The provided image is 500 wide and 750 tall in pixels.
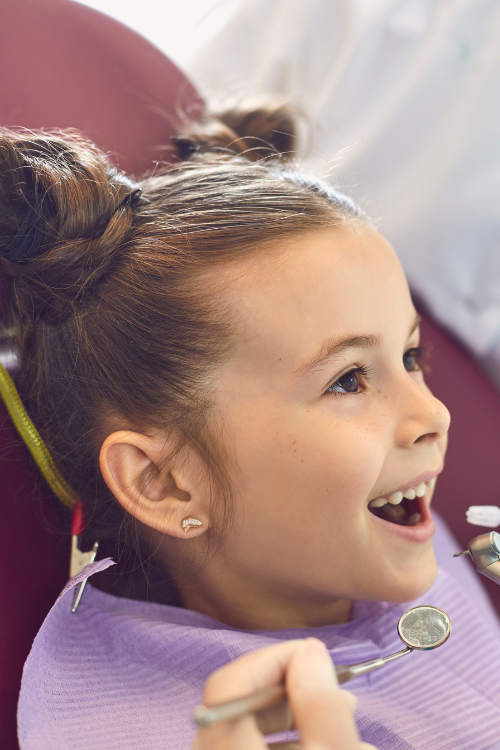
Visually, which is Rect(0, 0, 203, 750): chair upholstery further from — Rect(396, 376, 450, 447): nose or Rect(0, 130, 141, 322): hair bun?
Rect(396, 376, 450, 447): nose

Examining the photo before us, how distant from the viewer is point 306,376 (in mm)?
568

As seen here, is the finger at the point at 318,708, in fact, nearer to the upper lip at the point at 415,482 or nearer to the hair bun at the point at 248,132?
the upper lip at the point at 415,482

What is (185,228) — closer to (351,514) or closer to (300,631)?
(351,514)

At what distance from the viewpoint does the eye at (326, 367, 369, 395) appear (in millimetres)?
597

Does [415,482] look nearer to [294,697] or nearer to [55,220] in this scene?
[294,697]

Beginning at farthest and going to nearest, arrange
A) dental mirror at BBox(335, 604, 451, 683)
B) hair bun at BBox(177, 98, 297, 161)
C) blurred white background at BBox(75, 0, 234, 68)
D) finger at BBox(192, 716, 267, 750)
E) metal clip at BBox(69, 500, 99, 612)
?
blurred white background at BBox(75, 0, 234, 68)
hair bun at BBox(177, 98, 297, 161)
metal clip at BBox(69, 500, 99, 612)
dental mirror at BBox(335, 604, 451, 683)
finger at BBox(192, 716, 267, 750)

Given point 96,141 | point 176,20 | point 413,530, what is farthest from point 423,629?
point 176,20

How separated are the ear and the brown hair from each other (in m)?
0.02

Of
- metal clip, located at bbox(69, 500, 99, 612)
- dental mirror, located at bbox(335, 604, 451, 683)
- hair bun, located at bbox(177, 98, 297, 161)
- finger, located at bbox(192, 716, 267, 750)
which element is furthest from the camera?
hair bun, located at bbox(177, 98, 297, 161)

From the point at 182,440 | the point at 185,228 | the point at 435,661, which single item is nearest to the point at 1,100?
the point at 185,228

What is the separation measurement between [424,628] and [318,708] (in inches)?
8.9

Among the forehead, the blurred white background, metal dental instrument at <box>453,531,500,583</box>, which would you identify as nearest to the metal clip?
the forehead

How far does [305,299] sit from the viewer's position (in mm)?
572

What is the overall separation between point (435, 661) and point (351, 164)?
730mm
